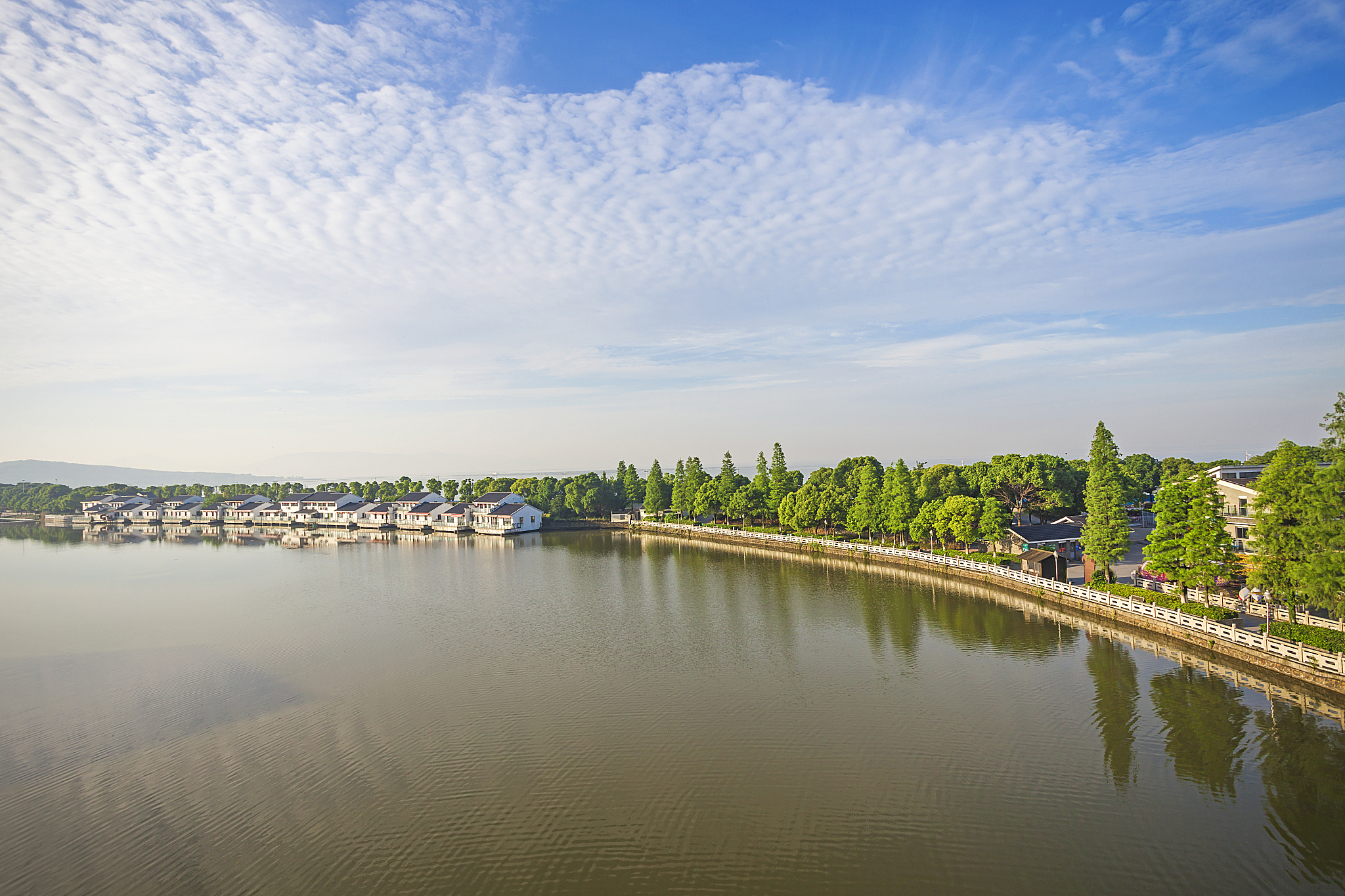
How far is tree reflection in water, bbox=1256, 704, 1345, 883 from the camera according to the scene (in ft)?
31.6

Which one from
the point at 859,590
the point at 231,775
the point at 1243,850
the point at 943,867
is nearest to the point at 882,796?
the point at 943,867

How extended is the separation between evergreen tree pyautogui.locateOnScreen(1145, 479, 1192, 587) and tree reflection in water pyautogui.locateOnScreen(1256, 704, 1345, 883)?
7.25 m

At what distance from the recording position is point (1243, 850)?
9.80 m

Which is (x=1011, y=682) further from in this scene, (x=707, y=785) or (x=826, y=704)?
(x=707, y=785)

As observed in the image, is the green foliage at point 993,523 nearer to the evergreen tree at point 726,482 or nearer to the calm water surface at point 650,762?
the calm water surface at point 650,762

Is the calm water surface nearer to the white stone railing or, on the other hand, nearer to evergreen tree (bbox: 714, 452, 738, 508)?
the white stone railing

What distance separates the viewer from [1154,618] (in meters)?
20.9

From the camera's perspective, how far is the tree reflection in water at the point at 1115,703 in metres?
12.7

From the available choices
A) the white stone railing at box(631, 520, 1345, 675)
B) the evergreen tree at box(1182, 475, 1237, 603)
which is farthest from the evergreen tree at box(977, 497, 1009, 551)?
the evergreen tree at box(1182, 475, 1237, 603)

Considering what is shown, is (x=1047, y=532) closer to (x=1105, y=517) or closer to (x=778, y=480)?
(x=1105, y=517)

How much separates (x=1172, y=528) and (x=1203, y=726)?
31.1ft

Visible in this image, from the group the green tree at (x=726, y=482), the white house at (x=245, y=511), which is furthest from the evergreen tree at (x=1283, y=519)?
the white house at (x=245, y=511)

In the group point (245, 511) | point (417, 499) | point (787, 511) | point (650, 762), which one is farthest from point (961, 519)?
point (245, 511)

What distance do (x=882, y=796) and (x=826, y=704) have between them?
4.38 meters
